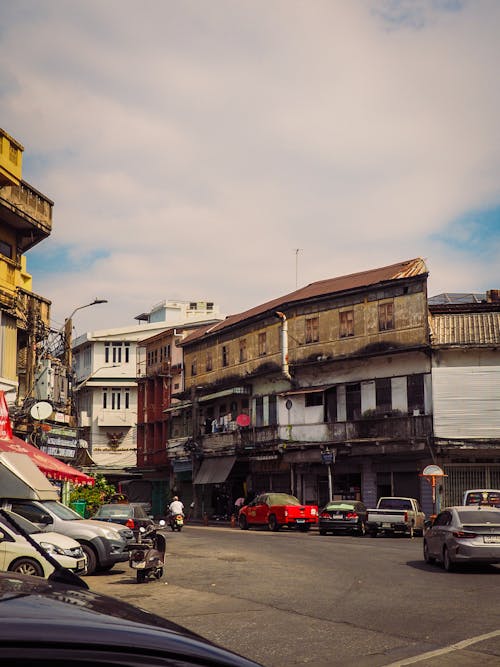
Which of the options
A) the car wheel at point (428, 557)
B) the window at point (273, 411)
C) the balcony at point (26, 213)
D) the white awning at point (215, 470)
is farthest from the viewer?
the white awning at point (215, 470)

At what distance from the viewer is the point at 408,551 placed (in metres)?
24.4

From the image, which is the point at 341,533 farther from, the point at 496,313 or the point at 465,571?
the point at 465,571

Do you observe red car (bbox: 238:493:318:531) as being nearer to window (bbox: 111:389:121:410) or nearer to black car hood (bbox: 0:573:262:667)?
black car hood (bbox: 0:573:262:667)

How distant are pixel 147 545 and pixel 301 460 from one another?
3324cm

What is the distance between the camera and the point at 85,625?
2139mm

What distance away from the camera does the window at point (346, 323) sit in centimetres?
4838

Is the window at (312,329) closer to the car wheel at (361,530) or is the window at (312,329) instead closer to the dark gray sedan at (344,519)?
the dark gray sedan at (344,519)

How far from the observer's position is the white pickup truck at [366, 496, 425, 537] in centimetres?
3416

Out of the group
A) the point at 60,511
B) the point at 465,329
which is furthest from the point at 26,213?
the point at 465,329

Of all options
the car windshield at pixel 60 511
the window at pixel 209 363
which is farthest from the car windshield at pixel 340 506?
the window at pixel 209 363

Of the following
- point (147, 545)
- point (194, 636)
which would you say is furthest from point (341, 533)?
point (194, 636)

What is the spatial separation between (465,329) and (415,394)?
420 cm

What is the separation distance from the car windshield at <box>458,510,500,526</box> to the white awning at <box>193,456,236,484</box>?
37.5 m

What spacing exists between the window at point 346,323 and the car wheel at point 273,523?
1258 centimetres
